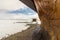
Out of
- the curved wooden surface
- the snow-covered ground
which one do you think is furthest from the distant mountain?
the curved wooden surface

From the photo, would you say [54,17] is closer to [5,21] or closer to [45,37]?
[45,37]

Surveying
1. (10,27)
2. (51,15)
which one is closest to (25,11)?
(10,27)

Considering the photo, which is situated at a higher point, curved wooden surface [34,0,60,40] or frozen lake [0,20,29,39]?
curved wooden surface [34,0,60,40]

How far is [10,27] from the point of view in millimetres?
2127

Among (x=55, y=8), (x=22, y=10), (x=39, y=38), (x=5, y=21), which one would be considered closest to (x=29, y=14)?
(x=22, y=10)

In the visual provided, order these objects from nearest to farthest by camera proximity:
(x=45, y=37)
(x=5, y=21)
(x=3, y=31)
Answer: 1. (x=45, y=37)
2. (x=3, y=31)
3. (x=5, y=21)

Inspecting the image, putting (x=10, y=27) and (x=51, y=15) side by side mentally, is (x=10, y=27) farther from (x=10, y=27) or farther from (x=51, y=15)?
(x=51, y=15)

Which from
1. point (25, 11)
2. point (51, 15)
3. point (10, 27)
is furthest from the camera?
point (25, 11)

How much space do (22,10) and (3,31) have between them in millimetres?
615

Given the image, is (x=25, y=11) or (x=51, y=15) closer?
(x=51, y=15)

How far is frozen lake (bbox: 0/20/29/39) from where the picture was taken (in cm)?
196

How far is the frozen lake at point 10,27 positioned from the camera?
1.96m

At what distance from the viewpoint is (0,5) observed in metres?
2.44

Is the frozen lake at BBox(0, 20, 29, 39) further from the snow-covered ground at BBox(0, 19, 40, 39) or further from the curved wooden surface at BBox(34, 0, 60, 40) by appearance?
the curved wooden surface at BBox(34, 0, 60, 40)
